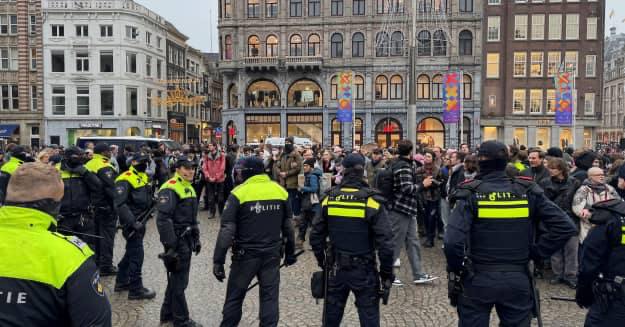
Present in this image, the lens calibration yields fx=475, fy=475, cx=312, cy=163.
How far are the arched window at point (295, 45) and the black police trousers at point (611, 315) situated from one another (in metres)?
40.2

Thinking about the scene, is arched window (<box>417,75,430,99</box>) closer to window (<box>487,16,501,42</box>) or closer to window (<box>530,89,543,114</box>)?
window (<box>487,16,501,42</box>)

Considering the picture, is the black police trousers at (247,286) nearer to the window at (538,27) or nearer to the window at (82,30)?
the window at (538,27)

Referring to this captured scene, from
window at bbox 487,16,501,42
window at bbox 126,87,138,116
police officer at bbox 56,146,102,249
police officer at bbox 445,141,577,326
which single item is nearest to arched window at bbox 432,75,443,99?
window at bbox 487,16,501,42

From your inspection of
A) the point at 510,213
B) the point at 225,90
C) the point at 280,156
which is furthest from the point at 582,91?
the point at 510,213

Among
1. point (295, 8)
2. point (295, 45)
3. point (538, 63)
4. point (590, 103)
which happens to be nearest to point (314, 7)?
point (295, 8)

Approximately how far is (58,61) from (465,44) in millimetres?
36860

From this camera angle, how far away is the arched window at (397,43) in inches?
1618

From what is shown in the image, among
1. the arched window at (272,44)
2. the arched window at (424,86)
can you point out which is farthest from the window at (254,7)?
the arched window at (424,86)

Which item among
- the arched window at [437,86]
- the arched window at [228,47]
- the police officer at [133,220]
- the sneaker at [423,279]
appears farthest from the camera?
the arched window at [228,47]

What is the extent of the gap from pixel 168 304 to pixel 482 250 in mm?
4057

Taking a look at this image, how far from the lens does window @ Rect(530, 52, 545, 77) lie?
42.0 meters

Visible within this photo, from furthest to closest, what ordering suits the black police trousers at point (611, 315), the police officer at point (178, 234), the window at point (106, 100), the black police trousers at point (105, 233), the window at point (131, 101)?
1. the window at point (131, 101)
2. the window at point (106, 100)
3. the black police trousers at point (105, 233)
4. the police officer at point (178, 234)
5. the black police trousers at point (611, 315)

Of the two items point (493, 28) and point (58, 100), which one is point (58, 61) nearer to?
point (58, 100)

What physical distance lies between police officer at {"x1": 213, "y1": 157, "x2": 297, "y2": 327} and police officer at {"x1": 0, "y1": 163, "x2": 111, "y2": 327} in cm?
285
